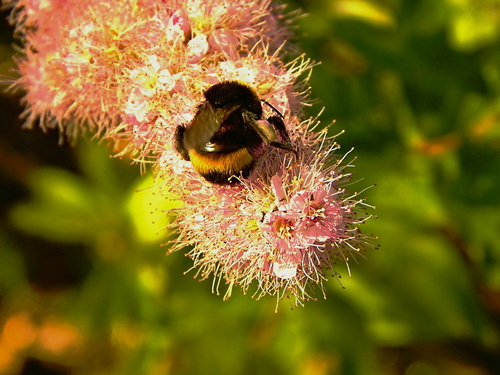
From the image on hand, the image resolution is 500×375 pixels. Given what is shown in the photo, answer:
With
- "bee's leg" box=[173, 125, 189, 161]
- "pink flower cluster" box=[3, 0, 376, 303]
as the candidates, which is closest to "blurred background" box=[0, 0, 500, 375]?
"pink flower cluster" box=[3, 0, 376, 303]

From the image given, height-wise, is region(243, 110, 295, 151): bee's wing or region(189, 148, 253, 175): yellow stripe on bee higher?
region(243, 110, 295, 151): bee's wing

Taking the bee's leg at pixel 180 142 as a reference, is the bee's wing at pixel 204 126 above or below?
above

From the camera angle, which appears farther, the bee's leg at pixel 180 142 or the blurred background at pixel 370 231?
the blurred background at pixel 370 231

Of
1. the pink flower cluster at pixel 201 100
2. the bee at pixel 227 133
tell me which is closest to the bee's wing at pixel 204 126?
the bee at pixel 227 133

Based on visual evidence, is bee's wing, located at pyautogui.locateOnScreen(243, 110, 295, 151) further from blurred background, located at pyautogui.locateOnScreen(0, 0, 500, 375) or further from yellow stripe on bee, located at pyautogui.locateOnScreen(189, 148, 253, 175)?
blurred background, located at pyautogui.locateOnScreen(0, 0, 500, 375)

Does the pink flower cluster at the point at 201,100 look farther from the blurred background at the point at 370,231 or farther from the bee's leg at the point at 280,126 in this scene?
the blurred background at the point at 370,231

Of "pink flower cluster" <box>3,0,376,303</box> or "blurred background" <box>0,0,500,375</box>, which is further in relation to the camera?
"blurred background" <box>0,0,500,375</box>

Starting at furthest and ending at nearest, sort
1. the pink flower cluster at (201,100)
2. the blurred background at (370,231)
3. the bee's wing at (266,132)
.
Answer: the blurred background at (370,231) → the pink flower cluster at (201,100) → the bee's wing at (266,132)
